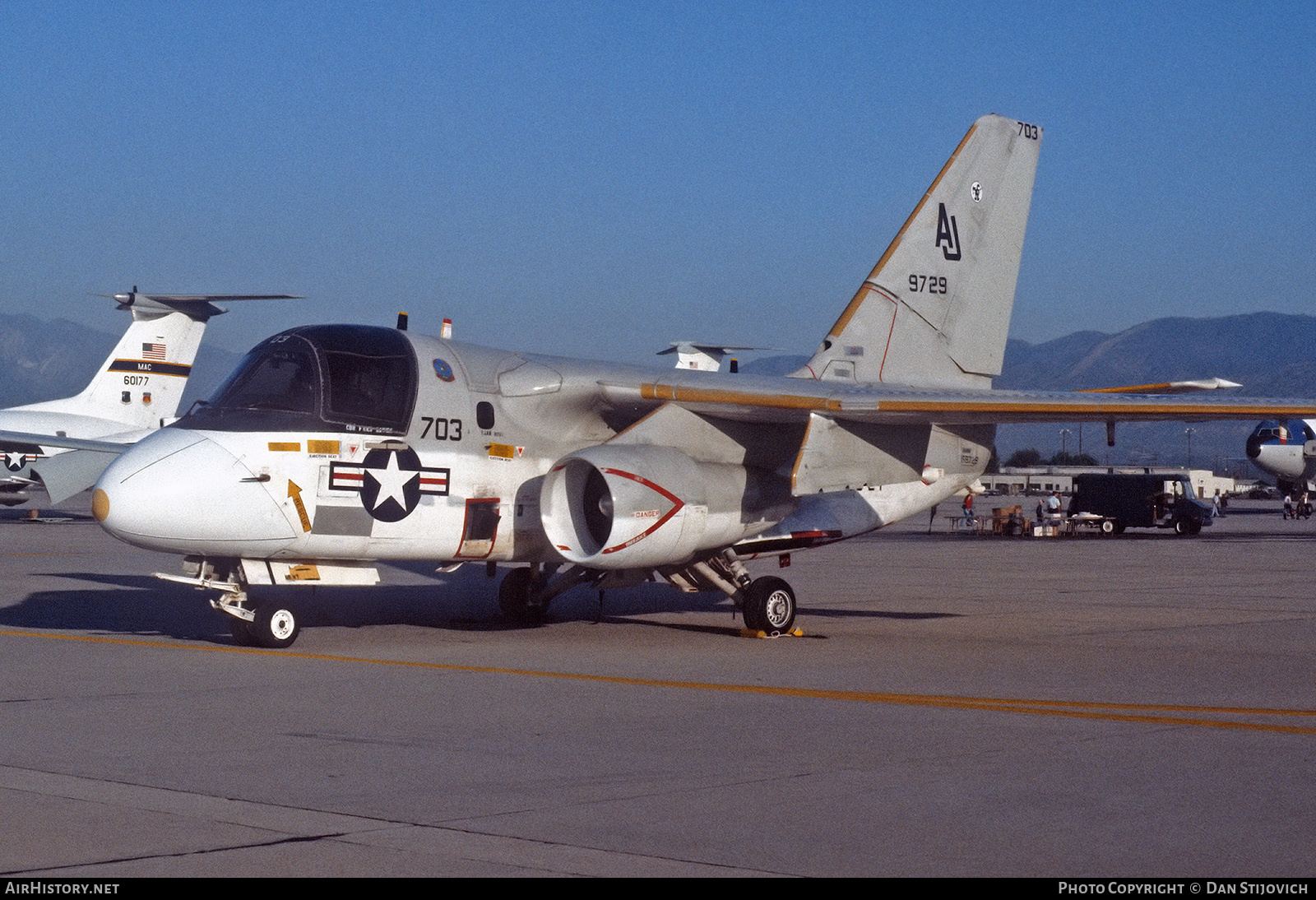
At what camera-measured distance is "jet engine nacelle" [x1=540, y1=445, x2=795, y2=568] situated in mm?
13320

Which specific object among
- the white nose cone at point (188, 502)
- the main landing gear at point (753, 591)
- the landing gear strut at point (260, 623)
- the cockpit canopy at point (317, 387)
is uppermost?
the cockpit canopy at point (317, 387)

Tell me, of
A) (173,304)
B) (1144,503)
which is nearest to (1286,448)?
(1144,503)

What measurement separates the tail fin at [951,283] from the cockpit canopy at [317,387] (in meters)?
5.88

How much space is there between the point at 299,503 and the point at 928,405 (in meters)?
6.18

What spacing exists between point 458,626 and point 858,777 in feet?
30.3

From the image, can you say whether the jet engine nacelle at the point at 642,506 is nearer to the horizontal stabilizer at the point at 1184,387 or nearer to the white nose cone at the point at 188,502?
the white nose cone at the point at 188,502

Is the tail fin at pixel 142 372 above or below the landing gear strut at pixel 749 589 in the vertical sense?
above

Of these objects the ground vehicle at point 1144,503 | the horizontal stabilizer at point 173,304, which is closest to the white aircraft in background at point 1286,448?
the ground vehicle at point 1144,503

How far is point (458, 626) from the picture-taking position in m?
15.7

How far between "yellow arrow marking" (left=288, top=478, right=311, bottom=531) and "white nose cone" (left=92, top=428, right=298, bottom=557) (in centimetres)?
13

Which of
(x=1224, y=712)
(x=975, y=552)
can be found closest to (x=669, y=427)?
(x=1224, y=712)

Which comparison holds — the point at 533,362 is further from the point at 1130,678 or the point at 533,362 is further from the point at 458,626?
the point at 1130,678

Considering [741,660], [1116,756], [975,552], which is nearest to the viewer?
[1116,756]

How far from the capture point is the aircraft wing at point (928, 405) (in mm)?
13969
